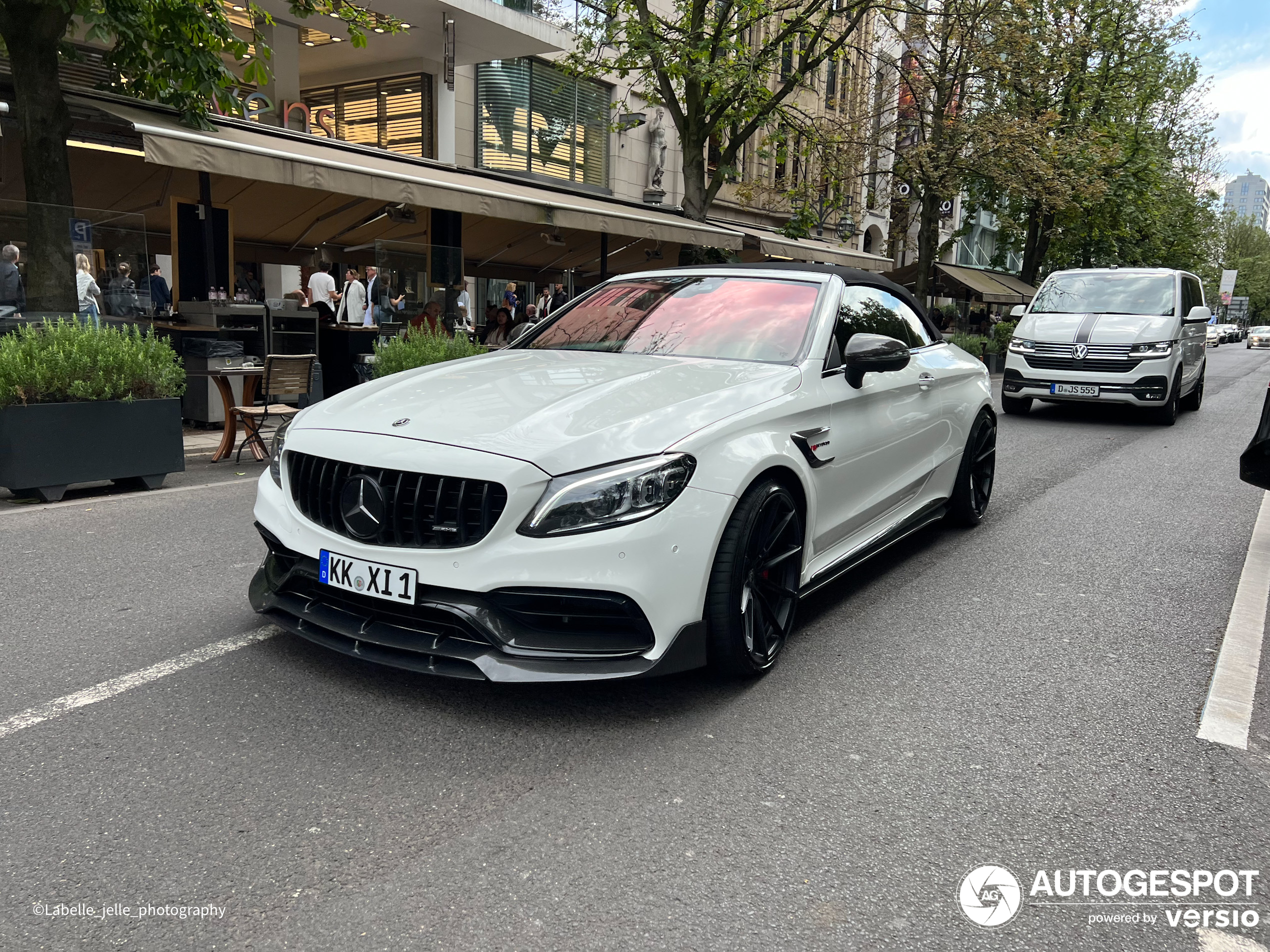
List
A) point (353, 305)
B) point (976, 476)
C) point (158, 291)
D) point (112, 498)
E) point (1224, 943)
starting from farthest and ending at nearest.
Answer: point (353, 305) → point (158, 291) → point (112, 498) → point (976, 476) → point (1224, 943)

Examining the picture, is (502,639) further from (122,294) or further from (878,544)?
(122,294)

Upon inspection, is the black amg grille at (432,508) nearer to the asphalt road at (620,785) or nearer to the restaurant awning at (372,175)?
the asphalt road at (620,785)

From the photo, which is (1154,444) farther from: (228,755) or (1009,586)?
(228,755)

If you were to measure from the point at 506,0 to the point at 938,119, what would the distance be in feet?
29.5

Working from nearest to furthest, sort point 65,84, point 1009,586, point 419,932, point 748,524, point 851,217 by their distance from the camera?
1. point 419,932
2. point 748,524
3. point 1009,586
4. point 65,84
5. point 851,217

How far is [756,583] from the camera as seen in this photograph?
139 inches

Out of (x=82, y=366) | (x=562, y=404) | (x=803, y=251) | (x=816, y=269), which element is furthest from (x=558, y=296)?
(x=562, y=404)

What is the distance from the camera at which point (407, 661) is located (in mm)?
3100

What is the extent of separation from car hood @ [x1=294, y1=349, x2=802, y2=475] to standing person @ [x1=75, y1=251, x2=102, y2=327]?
270 inches

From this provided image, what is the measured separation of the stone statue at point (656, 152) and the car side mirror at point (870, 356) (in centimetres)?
2299

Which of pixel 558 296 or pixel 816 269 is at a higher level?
pixel 558 296

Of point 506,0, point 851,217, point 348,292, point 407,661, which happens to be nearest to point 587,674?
point 407,661

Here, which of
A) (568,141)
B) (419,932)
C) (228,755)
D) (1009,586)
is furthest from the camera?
(568,141)

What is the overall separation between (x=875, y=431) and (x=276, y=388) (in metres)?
6.26
